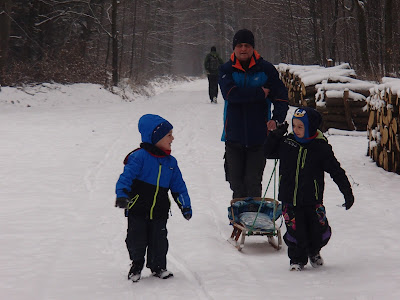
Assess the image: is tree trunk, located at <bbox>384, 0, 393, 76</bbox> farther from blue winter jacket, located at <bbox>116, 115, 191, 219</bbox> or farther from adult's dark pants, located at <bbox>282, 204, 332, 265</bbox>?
blue winter jacket, located at <bbox>116, 115, 191, 219</bbox>

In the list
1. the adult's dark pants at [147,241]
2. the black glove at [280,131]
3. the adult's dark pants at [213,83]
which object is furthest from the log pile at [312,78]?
the adult's dark pants at [147,241]

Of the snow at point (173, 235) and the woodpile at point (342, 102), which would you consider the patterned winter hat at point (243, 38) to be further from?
the woodpile at point (342, 102)

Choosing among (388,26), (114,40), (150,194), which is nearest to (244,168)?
(150,194)

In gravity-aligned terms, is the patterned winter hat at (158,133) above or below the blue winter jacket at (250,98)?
below

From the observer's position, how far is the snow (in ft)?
14.7

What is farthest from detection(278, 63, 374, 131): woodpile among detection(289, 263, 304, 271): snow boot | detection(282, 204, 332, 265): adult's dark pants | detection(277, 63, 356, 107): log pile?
detection(289, 263, 304, 271): snow boot

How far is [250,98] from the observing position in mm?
5934

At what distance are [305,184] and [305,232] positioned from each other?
17.7 inches

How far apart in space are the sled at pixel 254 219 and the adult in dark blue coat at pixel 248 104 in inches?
8.3

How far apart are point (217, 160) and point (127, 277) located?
630 centimetres

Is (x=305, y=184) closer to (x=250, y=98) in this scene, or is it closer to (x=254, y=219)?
(x=254, y=219)

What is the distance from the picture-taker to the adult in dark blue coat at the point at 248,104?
594 centimetres

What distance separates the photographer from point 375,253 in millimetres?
5512

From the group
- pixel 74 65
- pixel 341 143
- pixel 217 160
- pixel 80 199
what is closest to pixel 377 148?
pixel 341 143
